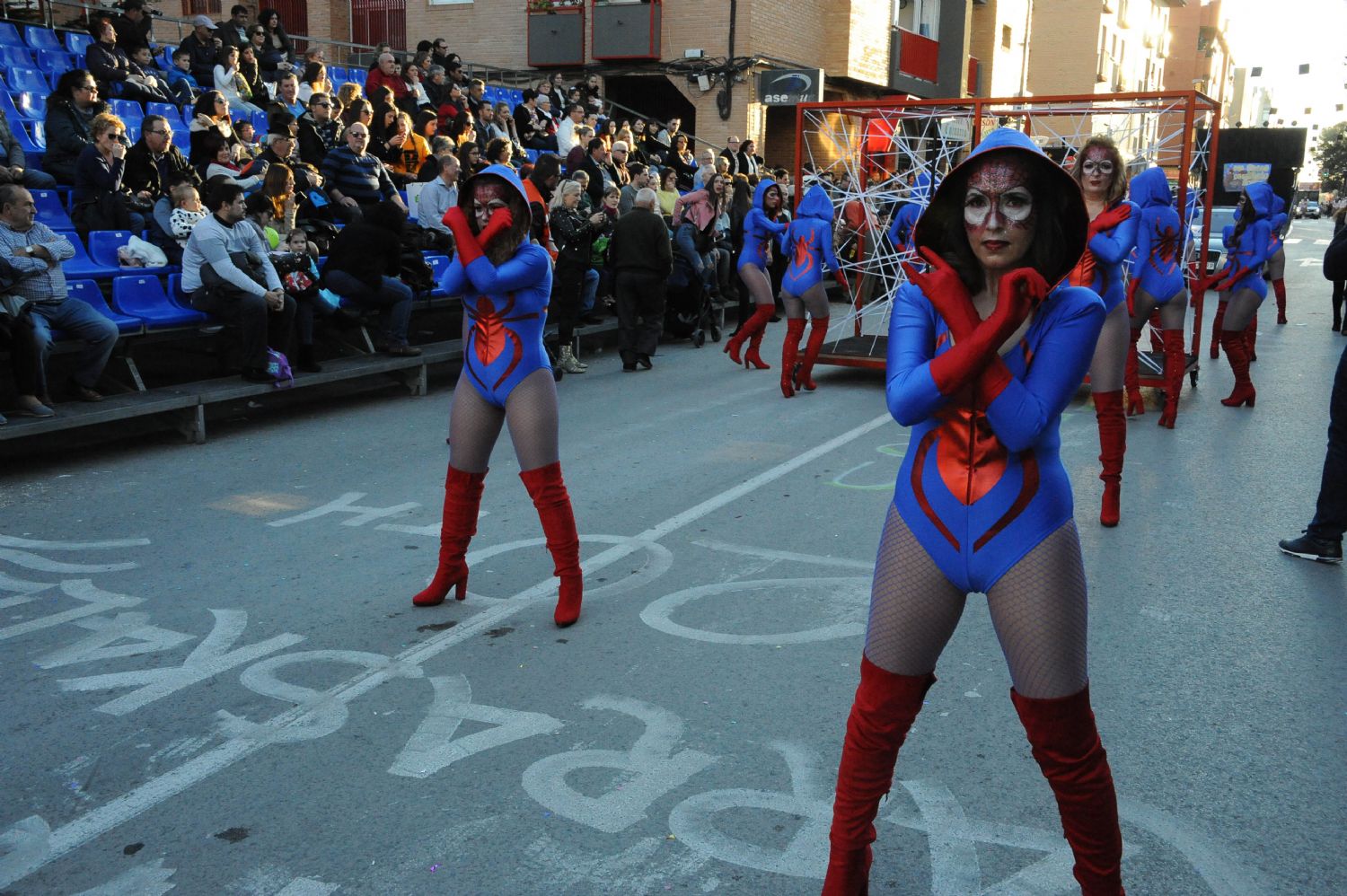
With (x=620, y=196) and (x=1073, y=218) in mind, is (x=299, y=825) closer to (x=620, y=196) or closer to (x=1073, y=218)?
(x=1073, y=218)

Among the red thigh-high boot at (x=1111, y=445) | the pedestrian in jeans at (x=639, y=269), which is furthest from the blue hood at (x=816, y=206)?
the red thigh-high boot at (x=1111, y=445)

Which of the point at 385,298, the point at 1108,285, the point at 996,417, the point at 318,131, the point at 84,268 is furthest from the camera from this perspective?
the point at 318,131

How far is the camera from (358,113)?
1319 centimetres

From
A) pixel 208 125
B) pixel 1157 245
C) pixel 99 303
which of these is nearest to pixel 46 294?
pixel 99 303

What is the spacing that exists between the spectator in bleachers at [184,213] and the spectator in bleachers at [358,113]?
276cm

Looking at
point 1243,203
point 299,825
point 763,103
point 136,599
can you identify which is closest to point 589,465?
point 136,599

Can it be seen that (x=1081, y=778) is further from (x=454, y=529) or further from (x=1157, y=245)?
(x=1157, y=245)

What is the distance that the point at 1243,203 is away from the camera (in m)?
11.5

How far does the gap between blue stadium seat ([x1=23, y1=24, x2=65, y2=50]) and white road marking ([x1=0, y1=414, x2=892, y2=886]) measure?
12.0 metres

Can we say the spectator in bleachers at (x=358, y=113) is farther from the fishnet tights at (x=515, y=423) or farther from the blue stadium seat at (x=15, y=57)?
the fishnet tights at (x=515, y=423)

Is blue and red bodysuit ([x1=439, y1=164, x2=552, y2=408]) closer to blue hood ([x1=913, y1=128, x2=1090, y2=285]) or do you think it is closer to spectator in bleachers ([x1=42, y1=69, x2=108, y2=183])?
blue hood ([x1=913, y1=128, x2=1090, y2=285])

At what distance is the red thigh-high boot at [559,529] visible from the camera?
5.01 metres

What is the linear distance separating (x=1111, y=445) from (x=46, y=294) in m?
7.26

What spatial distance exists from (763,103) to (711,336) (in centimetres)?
1159
